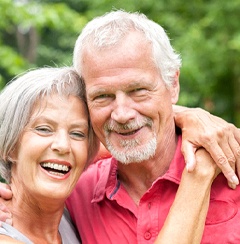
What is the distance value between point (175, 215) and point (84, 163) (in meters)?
0.61

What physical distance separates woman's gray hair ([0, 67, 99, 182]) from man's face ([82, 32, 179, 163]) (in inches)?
3.9

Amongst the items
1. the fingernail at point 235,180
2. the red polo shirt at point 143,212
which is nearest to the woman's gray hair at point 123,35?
the red polo shirt at point 143,212

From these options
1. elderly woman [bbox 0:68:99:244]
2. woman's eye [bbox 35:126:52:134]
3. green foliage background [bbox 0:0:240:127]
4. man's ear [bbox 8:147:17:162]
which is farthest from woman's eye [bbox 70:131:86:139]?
green foliage background [bbox 0:0:240:127]

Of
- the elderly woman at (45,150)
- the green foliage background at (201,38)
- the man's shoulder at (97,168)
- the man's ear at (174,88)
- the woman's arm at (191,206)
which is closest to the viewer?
the woman's arm at (191,206)

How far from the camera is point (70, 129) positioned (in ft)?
10.4

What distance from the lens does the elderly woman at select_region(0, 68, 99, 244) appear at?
3.10 m

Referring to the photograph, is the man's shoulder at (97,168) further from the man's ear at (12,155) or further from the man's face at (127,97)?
the man's ear at (12,155)

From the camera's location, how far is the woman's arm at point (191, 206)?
9.34 ft

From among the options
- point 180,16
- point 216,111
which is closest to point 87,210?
point 180,16

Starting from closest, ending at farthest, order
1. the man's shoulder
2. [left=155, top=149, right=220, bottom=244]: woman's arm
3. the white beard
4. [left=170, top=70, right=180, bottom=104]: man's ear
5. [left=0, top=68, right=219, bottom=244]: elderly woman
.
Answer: [left=155, top=149, right=220, bottom=244]: woman's arm
[left=0, top=68, right=219, bottom=244]: elderly woman
the white beard
[left=170, top=70, right=180, bottom=104]: man's ear
the man's shoulder

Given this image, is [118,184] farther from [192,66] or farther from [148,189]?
[192,66]

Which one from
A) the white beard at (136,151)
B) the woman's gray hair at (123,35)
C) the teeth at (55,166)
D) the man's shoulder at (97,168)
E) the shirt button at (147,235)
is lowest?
the man's shoulder at (97,168)

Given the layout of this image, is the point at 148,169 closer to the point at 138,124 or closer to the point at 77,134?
the point at 138,124

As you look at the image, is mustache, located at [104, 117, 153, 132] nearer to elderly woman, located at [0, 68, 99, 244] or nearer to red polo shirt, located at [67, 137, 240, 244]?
elderly woman, located at [0, 68, 99, 244]
